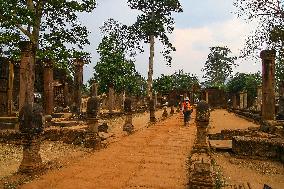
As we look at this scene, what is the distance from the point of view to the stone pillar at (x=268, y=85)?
531 inches

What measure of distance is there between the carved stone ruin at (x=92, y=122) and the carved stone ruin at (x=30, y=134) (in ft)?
10.2

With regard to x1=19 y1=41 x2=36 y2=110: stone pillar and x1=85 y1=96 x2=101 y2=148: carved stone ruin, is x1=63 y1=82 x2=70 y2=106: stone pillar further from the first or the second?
x1=85 y1=96 x2=101 y2=148: carved stone ruin

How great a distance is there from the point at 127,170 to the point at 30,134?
7.14 ft

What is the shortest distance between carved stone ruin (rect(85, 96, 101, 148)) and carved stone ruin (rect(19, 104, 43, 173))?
311 centimetres

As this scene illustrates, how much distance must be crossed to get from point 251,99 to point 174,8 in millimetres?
18169

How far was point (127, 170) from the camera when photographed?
664 centimetres

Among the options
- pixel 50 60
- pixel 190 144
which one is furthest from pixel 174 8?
pixel 190 144

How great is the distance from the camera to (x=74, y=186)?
5.54 m

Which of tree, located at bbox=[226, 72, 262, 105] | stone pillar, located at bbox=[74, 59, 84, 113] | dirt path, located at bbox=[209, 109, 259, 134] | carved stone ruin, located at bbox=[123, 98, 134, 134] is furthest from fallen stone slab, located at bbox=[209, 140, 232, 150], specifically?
tree, located at bbox=[226, 72, 262, 105]

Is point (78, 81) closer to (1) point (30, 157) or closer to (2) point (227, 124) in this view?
(2) point (227, 124)

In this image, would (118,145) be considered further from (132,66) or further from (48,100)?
(132,66)

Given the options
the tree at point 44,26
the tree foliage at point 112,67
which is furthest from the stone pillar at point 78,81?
the tree foliage at point 112,67

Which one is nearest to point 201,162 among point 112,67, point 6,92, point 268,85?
point 268,85

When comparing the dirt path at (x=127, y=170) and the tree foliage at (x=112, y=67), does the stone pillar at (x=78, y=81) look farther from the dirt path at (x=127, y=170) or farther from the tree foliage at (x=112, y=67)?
the tree foliage at (x=112, y=67)
